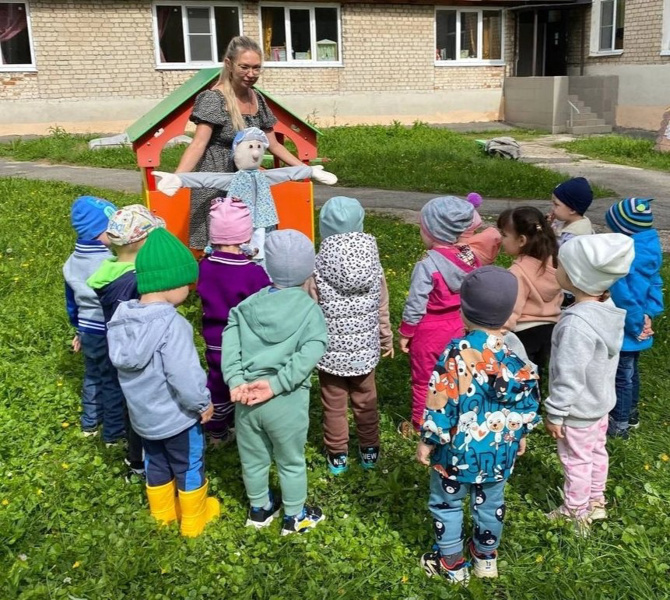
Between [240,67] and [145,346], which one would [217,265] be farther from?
[240,67]

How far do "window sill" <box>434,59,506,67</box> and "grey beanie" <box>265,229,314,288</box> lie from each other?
20.0 metres

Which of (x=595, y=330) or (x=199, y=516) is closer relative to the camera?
(x=595, y=330)

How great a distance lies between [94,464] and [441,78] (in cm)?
2004

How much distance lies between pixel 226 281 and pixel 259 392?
0.72 m

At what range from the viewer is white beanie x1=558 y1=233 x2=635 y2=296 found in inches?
108

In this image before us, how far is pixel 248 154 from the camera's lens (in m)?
4.47

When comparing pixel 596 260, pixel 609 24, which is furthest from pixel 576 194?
pixel 609 24

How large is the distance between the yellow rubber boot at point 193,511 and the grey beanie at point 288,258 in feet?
3.19

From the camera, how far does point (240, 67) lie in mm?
4559

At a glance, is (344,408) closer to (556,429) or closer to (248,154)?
(556,429)

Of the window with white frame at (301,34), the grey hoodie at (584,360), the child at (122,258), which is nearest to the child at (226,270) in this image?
the child at (122,258)

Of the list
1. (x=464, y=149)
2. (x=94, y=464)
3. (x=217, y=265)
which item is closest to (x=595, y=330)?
(x=217, y=265)

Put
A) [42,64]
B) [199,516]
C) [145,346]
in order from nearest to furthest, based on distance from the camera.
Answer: [145,346] < [199,516] < [42,64]

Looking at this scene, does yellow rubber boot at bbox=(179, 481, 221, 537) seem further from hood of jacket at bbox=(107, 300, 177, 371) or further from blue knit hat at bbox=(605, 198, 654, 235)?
blue knit hat at bbox=(605, 198, 654, 235)
